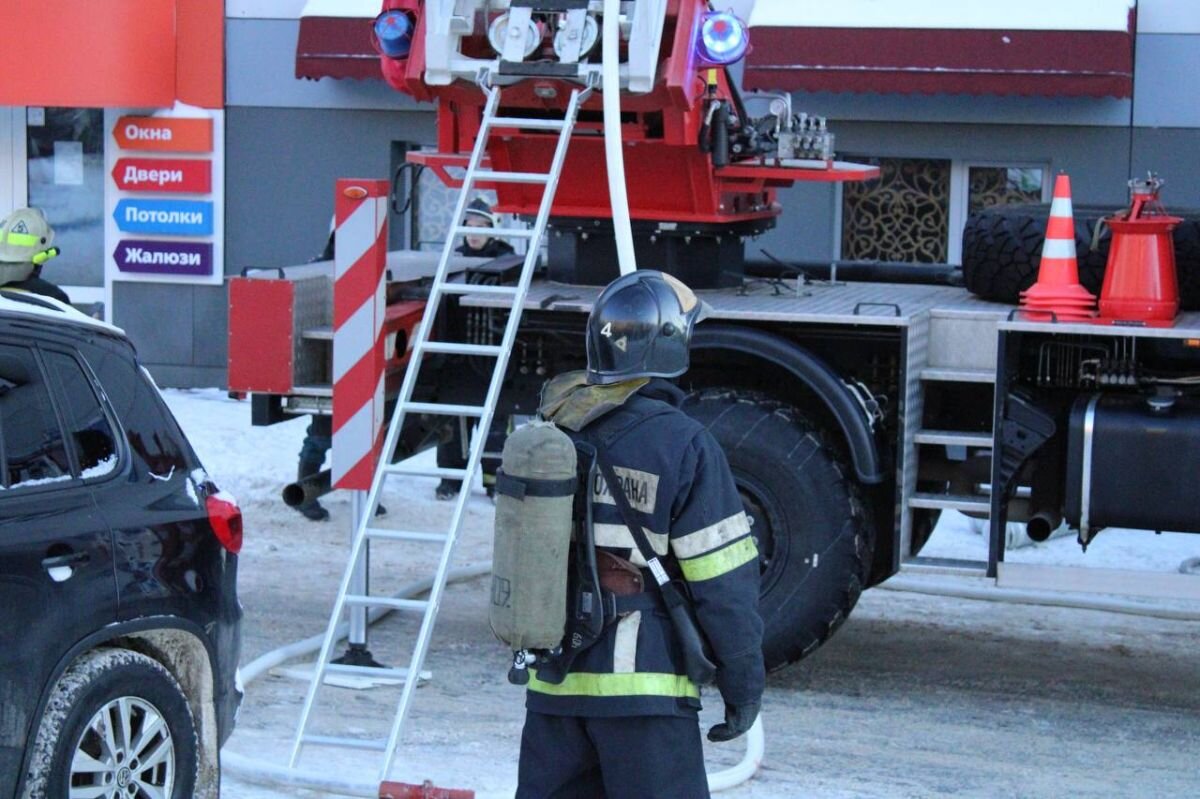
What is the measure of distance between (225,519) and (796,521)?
2505mm

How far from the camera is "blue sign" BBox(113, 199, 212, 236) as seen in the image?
594 inches

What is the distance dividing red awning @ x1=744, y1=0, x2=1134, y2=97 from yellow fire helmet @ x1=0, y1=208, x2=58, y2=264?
589 cm

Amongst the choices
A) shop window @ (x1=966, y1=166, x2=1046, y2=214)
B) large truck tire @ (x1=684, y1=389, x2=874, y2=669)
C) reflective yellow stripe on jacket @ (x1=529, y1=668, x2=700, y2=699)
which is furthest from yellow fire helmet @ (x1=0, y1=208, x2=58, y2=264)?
shop window @ (x1=966, y1=166, x2=1046, y2=214)

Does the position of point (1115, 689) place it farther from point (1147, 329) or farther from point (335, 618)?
point (335, 618)

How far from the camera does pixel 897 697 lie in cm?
719

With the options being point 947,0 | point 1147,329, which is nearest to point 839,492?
point 1147,329

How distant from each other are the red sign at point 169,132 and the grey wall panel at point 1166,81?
24.6 feet

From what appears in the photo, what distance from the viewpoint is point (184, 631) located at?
16.3 ft

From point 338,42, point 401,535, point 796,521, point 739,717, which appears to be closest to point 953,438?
point 796,521

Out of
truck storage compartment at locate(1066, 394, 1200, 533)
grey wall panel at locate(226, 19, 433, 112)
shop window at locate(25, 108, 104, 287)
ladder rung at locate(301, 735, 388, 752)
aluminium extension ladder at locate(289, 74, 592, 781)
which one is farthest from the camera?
shop window at locate(25, 108, 104, 287)

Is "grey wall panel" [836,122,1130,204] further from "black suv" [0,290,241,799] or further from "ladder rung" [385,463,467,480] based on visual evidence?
"black suv" [0,290,241,799]

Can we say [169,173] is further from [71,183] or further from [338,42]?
[338,42]

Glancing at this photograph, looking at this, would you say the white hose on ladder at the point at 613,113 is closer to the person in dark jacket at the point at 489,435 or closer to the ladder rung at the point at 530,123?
the ladder rung at the point at 530,123

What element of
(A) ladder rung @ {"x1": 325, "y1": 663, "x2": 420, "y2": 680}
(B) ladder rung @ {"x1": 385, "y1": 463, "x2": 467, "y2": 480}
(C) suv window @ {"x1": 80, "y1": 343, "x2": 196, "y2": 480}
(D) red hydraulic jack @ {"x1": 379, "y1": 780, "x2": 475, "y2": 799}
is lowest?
(D) red hydraulic jack @ {"x1": 379, "y1": 780, "x2": 475, "y2": 799}
